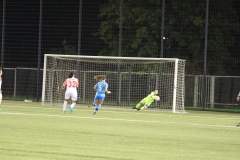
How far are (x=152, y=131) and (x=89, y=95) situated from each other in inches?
711

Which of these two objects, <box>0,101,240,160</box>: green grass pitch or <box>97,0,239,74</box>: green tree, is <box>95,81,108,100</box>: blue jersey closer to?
<box>0,101,240,160</box>: green grass pitch

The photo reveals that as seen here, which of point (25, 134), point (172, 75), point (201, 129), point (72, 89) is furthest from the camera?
point (172, 75)

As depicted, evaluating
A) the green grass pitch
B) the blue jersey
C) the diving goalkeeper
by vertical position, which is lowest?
the green grass pitch

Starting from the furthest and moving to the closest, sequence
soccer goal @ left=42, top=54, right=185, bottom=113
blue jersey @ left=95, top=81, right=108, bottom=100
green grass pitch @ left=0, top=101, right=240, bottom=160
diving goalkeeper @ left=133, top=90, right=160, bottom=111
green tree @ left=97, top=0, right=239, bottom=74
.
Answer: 1. green tree @ left=97, top=0, right=239, bottom=74
2. soccer goal @ left=42, top=54, right=185, bottom=113
3. diving goalkeeper @ left=133, top=90, right=160, bottom=111
4. blue jersey @ left=95, top=81, right=108, bottom=100
5. green grass pitch @ left=0, top=101, right=240, bottom=160

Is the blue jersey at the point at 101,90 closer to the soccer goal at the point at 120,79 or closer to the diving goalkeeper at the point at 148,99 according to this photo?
the diving goalkeeper at the point at 148,99

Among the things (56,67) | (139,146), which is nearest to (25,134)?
(139,146)

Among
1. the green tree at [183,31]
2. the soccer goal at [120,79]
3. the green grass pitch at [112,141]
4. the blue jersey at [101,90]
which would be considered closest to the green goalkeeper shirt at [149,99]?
the soccer goal at [120,79]

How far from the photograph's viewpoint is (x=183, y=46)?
38969 mm

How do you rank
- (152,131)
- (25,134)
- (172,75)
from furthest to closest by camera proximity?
1. (172,75)
2. (152,131)
3. (25,134)

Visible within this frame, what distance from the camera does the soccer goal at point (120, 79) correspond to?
3359cm

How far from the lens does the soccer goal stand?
3359cm

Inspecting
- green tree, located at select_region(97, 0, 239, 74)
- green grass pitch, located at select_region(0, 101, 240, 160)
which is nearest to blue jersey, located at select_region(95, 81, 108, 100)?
green grass pitch, located at select_region(0, 101, 240, 160)

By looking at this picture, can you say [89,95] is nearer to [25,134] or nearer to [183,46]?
[183,46]

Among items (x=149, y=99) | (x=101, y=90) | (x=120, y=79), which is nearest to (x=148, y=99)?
(x=149, y=99)
